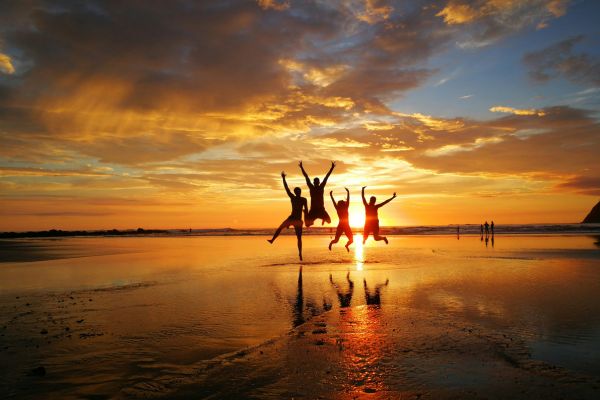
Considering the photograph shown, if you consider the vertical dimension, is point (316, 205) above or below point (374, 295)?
above

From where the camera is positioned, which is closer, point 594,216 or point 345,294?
point 345,294

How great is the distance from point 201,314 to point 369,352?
14.7 feet

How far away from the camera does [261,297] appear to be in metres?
11.6

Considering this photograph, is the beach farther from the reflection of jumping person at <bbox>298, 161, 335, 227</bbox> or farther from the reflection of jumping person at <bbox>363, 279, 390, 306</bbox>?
the reflection of jumping person at <bbox>298, 161, 335, 227</bbox>

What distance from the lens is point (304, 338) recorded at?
7.41 meters

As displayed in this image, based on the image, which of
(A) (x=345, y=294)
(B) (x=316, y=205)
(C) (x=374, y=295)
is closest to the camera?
(C) (x=374, y=295)

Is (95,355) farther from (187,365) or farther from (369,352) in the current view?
(369,352)

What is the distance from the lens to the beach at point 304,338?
17.3ft

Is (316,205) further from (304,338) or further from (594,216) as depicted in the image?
(594,216)

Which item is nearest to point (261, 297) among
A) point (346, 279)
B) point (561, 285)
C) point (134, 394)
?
point (346, 279)

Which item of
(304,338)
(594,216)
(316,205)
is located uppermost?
(594,216)

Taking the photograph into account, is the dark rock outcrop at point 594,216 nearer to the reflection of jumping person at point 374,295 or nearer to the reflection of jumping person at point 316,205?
the reflection of jumping person at point 316,205

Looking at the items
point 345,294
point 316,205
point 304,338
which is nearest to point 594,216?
point 316,205

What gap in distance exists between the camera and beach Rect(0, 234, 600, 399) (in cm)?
527
